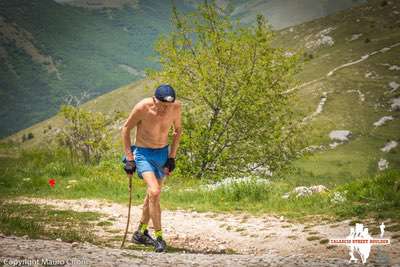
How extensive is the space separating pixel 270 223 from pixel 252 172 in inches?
440

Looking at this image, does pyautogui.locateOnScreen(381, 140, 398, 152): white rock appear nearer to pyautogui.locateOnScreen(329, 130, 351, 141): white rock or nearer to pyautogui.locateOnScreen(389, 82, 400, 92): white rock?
pyautogui.locateOnScreen(329, 130, 351, 141): white rock

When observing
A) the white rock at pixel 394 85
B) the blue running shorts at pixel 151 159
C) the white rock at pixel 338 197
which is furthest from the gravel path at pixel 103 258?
the white rock at pixel 394 85

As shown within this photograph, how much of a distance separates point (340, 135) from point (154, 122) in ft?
215

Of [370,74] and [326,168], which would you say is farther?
[370,74]

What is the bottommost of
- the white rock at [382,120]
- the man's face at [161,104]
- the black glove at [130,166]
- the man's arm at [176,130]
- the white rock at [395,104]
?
the black glove at [130,166]

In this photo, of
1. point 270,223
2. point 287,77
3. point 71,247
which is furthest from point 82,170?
point 71,247

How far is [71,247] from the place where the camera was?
8336mm

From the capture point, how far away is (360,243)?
8.98 metres

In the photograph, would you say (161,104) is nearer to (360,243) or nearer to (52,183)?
(360,243)

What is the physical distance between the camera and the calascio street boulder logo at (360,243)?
→ 8.32 metres

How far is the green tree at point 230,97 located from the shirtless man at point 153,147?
12737 mm

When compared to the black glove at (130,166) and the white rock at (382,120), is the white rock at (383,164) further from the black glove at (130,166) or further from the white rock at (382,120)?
the black glove at (130,166)

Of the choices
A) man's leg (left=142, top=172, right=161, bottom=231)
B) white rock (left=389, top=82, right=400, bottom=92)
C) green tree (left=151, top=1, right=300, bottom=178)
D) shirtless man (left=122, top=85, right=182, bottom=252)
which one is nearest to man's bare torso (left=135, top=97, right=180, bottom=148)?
shirtless man (left=122, top=85, right=182, bottom=252)

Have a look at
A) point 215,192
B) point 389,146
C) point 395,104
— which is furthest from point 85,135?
point 395,104
